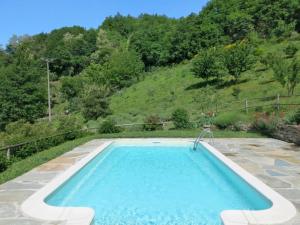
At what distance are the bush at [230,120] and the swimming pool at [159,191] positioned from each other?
19.3 feet

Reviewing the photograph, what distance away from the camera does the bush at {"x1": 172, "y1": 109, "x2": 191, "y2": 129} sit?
1728cm

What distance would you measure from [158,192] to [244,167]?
2163mm

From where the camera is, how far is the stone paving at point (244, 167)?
506cm

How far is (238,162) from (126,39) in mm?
57571

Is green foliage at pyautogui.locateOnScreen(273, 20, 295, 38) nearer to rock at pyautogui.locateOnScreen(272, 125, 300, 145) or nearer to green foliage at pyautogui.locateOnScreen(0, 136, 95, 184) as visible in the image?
rock at pyautogui.locateOnScreen(272, 125, 300, 145)

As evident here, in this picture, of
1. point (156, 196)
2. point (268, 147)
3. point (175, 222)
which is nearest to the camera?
point (175, 222)

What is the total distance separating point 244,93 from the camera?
78.2 ft

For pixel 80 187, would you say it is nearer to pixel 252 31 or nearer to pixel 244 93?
pixel 244 93

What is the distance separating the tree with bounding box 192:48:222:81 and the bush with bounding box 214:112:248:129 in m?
11.6

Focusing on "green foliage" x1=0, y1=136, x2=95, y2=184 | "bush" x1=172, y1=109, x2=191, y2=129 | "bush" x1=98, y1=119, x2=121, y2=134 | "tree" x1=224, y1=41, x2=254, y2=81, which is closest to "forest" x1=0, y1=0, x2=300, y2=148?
"tree" x1=224, y1=41, x2=254, y2=81

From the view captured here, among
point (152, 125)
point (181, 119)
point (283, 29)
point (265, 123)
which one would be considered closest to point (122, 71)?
point (283, 29)

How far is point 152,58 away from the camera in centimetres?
5156

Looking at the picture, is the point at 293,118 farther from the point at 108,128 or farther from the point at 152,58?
the point at 152,58

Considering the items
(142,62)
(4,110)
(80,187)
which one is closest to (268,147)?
(80,187)
